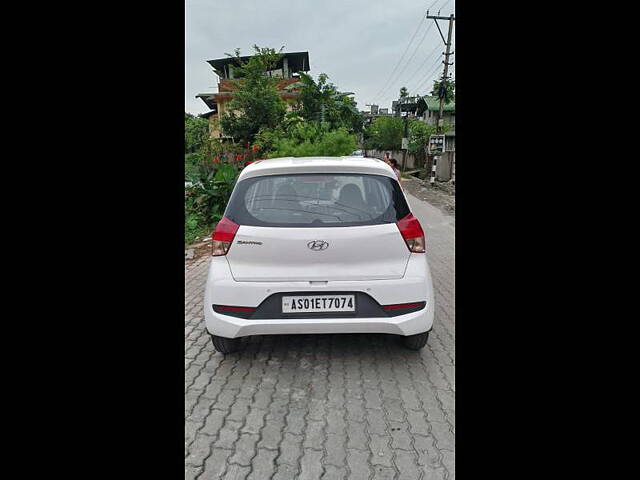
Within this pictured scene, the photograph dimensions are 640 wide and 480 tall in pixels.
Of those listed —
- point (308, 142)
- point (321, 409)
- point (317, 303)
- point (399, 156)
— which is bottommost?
point (321, 409)

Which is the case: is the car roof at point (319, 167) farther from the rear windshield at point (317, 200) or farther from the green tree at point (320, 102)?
the green tree at point (320, 102)

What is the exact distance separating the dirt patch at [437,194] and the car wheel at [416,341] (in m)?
11.6

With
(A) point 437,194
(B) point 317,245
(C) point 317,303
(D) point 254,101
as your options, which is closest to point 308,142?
(D) point 254,101

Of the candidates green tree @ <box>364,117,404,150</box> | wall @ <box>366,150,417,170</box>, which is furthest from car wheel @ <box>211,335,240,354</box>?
green tree @ <box>364,117,404,150</box>

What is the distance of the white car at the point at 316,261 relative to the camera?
10.7ft

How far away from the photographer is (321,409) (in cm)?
298

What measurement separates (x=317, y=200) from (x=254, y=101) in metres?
15.1

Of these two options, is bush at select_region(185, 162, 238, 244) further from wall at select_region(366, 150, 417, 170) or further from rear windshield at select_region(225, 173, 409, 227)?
wall at select_region(366, 150, 417, 170)

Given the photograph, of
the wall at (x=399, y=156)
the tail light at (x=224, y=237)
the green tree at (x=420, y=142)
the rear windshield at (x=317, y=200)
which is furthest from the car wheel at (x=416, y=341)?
the green tree at (x=420, y=142)

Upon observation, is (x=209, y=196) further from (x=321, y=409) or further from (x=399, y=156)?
(x=399, y=156)

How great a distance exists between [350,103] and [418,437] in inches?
759

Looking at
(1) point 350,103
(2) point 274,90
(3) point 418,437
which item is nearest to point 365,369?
(3) point 418,437

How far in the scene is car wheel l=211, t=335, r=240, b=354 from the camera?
3.73m

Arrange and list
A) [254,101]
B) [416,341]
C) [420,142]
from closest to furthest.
Answer: [416,341]
[254,101]
[420,142]
